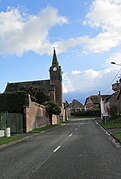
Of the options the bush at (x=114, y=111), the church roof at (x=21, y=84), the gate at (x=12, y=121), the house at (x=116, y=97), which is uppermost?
the church roof at (x=21, y=84)

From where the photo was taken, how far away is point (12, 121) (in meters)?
38.9

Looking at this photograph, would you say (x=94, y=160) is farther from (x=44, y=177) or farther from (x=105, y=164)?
(x=44, y=177)

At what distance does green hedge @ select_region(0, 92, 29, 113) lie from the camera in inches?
1779

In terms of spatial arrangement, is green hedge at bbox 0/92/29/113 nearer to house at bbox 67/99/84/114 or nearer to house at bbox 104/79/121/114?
house at bbox 104/79/121/114

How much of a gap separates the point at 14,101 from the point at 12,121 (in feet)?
23.3

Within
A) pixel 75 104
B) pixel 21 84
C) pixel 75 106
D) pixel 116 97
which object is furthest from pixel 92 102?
pixel 116 97

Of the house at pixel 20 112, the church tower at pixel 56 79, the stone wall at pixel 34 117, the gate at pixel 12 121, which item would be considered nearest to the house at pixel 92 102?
the church tower at pixel 56 79

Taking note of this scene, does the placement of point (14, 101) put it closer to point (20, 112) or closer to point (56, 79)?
point (20, 112)

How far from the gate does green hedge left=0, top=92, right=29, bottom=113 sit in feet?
7.36

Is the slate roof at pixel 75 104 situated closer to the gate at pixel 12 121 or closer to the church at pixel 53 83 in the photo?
the church at pixel 53 83

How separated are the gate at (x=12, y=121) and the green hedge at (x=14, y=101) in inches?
88.3

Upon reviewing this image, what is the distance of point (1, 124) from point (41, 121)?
23.4m

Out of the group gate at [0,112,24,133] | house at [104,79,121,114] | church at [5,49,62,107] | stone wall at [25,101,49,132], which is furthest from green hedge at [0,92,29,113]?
church at [5,49,62,107]

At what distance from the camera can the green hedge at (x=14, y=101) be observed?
4519 cm
